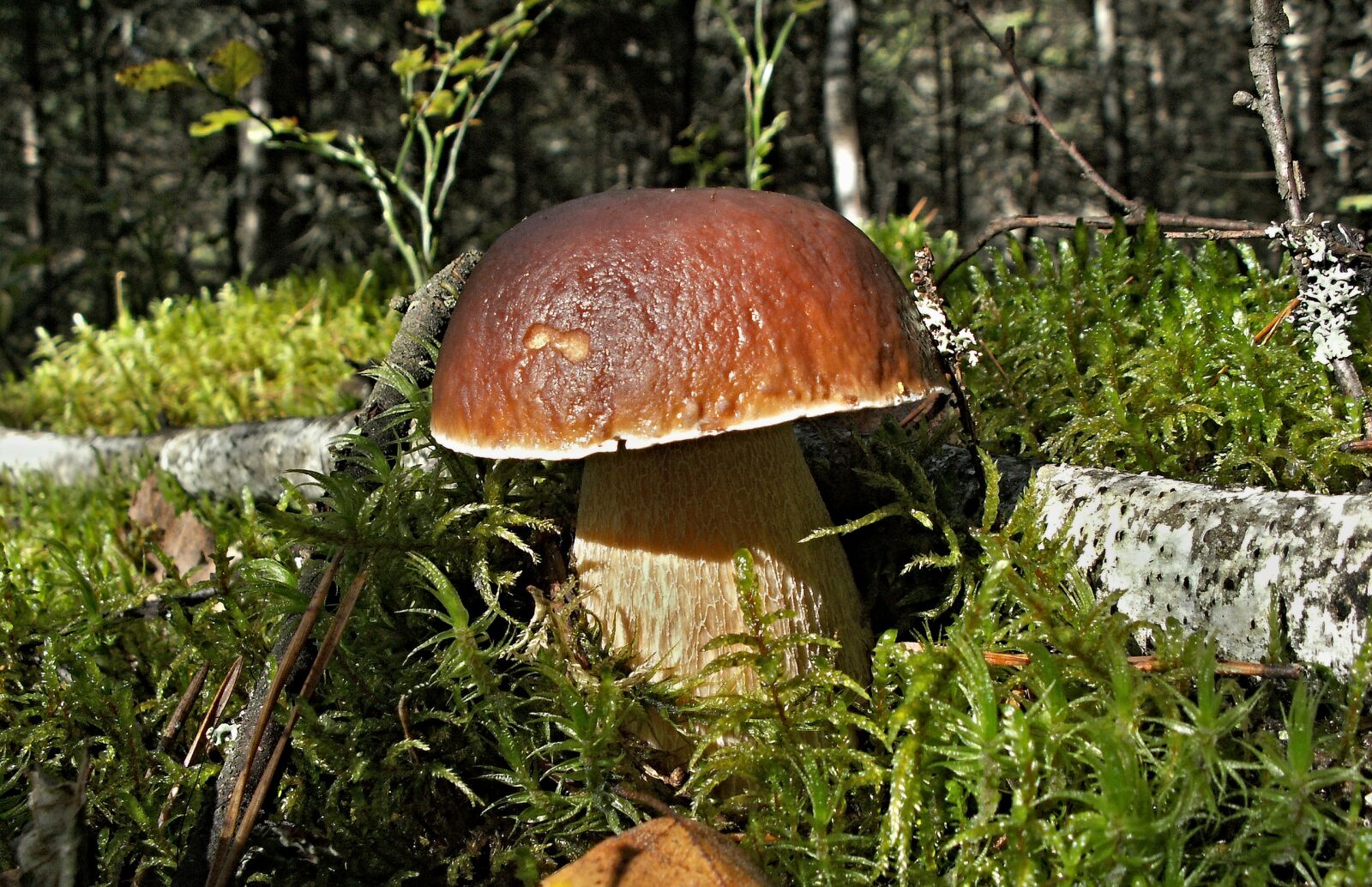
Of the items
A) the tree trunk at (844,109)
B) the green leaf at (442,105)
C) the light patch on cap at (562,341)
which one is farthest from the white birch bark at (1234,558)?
the tree trunk at (844,109)

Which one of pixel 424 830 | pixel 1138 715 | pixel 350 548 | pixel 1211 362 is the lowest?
pixel 424 830

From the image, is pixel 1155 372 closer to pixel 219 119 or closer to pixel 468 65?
pixel 468 65

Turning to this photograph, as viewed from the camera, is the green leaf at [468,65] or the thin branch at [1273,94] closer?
the thin branch at [1273,94]

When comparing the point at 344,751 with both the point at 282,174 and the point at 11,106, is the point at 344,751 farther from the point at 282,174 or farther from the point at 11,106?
the point at 11,106

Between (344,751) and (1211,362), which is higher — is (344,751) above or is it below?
below

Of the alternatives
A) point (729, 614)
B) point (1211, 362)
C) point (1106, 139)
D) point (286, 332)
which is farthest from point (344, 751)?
point (1106, 139)

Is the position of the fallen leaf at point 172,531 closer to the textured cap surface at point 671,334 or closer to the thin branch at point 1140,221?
the textured cap surface at point 671,334
